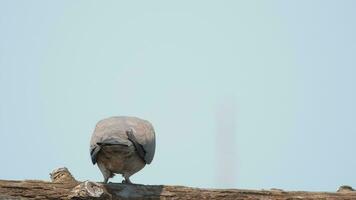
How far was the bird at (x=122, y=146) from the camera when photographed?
729 cm

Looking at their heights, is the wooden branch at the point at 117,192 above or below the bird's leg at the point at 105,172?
below

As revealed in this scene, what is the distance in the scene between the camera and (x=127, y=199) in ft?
21.1

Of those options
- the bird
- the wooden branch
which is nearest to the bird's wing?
the bird

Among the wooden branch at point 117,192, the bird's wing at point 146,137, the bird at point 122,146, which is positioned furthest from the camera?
the bird's wing at point 146,137

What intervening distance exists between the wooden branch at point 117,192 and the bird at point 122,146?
624 mm

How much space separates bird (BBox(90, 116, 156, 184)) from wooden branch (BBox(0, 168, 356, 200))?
624mm

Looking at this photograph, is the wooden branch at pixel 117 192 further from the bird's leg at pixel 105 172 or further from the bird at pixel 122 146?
the bird's leg at pixel 105 172

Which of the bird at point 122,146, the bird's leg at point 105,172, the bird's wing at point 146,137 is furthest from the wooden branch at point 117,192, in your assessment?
the bird's wing at point 146,137

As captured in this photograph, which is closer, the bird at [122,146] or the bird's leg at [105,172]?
the bird at [122,146]

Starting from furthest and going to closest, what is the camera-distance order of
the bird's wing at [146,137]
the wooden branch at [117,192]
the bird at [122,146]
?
the bird's wing at [146,137] < the bird at [122,146] < the wooden branch at [117,192]

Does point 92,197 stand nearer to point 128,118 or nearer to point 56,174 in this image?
point 56,174

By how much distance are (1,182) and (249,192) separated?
263 cm

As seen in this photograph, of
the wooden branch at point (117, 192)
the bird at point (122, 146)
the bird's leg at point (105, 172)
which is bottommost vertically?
the wooden branch at point (117, 192)

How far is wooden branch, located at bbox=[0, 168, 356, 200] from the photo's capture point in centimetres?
604
